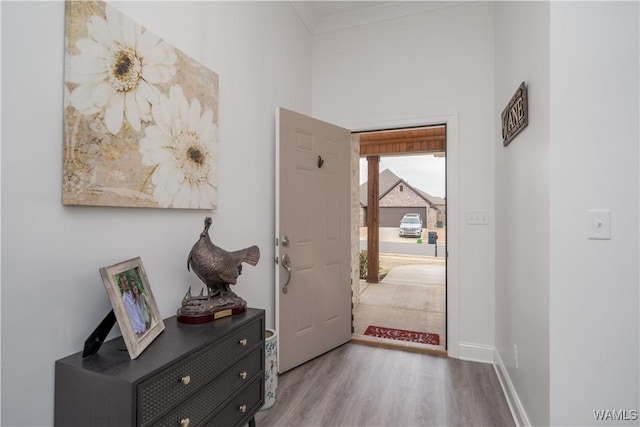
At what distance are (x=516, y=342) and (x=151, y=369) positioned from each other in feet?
6.54

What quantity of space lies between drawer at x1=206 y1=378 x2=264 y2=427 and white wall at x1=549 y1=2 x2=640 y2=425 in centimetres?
136

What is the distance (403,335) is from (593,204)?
2325 millimetres

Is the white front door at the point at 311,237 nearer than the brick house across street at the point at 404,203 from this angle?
Yes

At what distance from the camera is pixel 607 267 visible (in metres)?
1.25

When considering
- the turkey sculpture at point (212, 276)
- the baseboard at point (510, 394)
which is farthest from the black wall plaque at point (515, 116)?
the turkey sculpture at point (212, 276)

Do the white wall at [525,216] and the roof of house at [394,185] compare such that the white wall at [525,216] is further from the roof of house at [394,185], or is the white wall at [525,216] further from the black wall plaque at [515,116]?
the roof of house at [394,185]

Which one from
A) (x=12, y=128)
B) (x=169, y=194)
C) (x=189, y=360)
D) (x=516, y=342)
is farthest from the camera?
(x=516, y=342)

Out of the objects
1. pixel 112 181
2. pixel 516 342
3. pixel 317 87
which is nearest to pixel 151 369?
pixel 112 181

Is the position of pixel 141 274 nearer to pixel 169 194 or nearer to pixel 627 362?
pixel 169 194

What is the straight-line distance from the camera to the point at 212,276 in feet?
5.10

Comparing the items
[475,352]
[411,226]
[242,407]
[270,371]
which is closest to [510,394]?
[475,352]

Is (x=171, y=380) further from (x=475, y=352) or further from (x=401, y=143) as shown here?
(x=401, y=143)

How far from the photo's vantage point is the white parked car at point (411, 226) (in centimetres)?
954

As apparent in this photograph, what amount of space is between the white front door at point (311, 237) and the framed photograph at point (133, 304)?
3.73 ft
